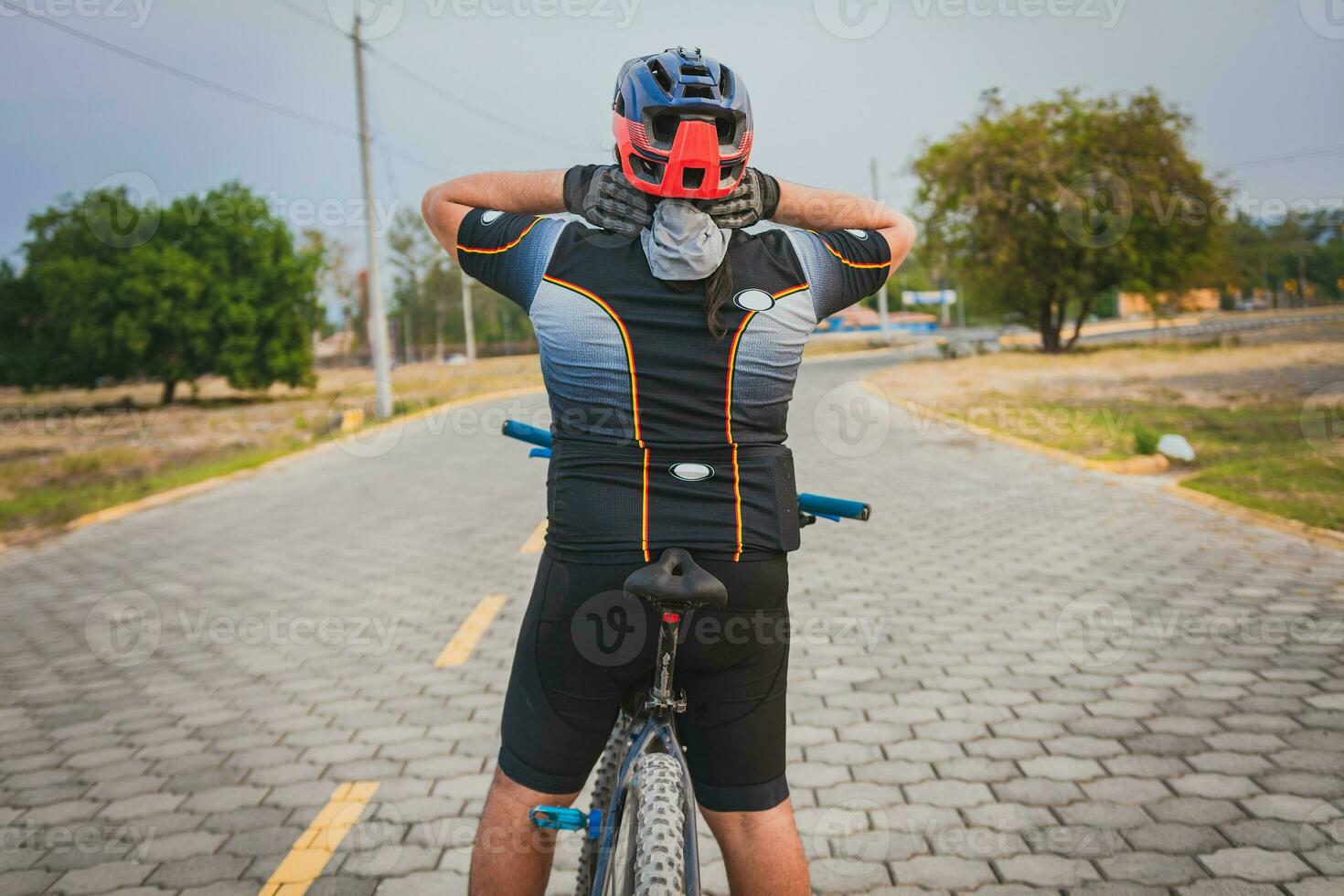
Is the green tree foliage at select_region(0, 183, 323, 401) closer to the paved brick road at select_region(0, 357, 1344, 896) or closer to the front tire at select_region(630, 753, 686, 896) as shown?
the paved brick road at select_region(0, 357, 1344, 896)

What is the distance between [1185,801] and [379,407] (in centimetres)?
2382

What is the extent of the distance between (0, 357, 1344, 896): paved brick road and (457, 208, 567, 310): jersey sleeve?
222 cm

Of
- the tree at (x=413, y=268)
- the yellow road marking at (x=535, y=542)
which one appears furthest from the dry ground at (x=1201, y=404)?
the tree at (x=413, y=268)

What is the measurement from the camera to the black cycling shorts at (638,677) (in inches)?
81.9

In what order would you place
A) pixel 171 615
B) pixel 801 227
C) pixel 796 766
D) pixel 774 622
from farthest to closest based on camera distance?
pixel 171 615 < pixel 796 766 < pixel 801 227 < pixel 774 622

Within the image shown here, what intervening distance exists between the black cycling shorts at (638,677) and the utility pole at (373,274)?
73.5 ft

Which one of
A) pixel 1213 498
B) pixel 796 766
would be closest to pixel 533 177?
pixel 796 766

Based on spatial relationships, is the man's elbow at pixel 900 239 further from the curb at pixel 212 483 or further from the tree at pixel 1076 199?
the tree at pixel 1076 199

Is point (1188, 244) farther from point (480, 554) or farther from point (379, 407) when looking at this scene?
point (480, 554)

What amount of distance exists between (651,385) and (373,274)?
78.5ft

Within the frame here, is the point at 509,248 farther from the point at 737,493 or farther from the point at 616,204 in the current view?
the point at 737,493

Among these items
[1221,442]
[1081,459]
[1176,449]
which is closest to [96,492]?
[1081,459]

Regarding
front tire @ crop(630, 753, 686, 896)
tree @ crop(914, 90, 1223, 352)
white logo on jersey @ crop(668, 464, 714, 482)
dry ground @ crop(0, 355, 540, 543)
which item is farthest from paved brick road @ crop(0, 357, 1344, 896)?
tree @ crop(914, 90, 1223, 352)

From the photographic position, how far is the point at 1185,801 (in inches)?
152
